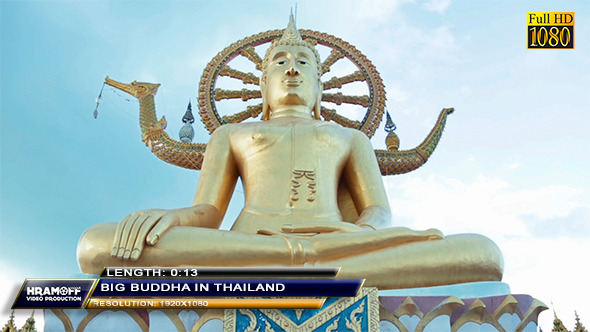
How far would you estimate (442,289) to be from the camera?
355 centimetres

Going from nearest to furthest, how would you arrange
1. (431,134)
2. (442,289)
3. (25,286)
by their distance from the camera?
(25,286)
(442,289)
(431,134)

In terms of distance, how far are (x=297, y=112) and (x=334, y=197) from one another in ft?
3.39

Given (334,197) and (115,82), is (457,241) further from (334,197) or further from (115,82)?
(115,82)

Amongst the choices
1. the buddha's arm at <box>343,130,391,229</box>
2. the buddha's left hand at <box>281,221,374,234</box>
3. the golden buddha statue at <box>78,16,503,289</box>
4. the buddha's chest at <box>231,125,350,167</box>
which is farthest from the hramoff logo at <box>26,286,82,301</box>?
the buddha's arm at <box>343,130,391,229</box>

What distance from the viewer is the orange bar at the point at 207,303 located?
10.4 ft

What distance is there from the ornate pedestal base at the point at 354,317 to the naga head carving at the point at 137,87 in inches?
139

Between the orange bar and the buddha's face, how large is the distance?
2.62 metres

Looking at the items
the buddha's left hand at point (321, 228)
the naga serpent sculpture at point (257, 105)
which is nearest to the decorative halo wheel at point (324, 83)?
the naga serpent sculpture at point (257, 105)

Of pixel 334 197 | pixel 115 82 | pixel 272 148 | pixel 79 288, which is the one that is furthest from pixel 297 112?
pixel 79 288

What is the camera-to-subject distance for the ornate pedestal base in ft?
10.4

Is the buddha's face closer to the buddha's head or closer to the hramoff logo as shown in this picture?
the buddha's head

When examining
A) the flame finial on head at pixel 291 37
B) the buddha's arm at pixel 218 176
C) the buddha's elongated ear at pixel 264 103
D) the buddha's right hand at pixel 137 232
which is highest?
the flame finial on head at pixel 291 37

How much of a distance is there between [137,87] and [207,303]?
3789mm

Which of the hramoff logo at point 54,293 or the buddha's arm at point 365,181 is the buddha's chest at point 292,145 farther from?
the hramoff logo at point 54,293
